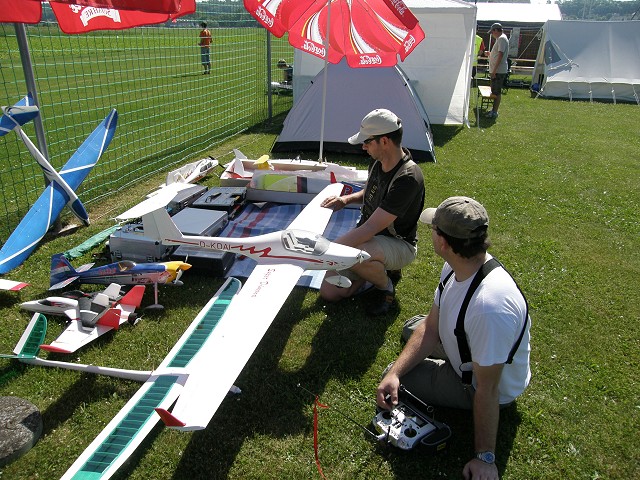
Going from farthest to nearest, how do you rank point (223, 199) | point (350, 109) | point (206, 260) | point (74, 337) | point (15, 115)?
point (350, 109), point (223, 199), point (15, 115), point (206, 260), point (74, 337)

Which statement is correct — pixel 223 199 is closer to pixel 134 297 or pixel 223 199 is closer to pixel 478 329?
pixel 134 297

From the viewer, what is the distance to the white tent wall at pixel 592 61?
61.6 ft

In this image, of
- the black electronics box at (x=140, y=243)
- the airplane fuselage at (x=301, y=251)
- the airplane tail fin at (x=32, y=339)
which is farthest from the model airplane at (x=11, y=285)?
the airplane fuselage at (x=301, y=251)

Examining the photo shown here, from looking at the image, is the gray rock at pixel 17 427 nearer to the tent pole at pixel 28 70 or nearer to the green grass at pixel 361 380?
the green grass at pixel 361 380

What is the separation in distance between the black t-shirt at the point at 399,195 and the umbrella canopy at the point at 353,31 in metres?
3.54

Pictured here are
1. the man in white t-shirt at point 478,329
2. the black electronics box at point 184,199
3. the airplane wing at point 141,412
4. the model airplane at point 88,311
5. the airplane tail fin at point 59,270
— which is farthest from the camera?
the black electronics box at point 184,199

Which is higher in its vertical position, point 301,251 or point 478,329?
point 478,329

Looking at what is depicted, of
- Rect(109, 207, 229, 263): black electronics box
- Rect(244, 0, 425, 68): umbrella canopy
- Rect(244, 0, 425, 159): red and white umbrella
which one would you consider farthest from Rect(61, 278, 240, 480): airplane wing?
Rect(244, 0, 425, 68): umbrella canopy

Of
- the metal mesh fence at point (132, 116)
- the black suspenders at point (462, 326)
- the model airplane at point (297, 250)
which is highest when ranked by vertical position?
the black suspenders at point (462, 326)

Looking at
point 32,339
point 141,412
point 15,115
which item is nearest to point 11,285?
point 32,339

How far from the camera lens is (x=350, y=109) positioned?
33.9 ft

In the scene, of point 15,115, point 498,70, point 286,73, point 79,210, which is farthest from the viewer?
point 286,73

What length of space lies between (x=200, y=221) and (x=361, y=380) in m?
3.26

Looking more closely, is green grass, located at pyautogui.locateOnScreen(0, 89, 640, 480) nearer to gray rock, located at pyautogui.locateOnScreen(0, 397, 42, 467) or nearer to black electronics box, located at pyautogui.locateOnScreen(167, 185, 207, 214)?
gray rock, located at pyautogui.locateOnScreen(0, 397, 42, 467)
